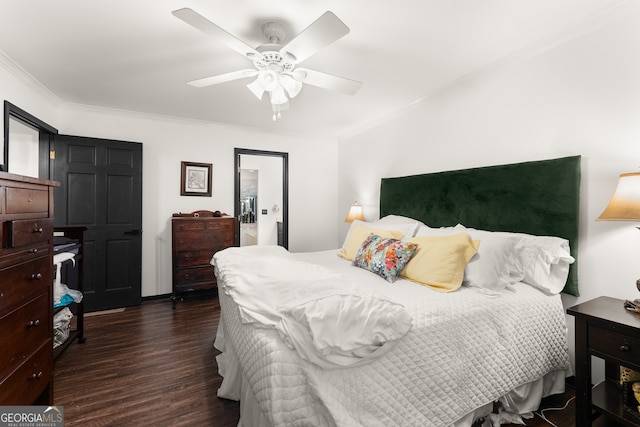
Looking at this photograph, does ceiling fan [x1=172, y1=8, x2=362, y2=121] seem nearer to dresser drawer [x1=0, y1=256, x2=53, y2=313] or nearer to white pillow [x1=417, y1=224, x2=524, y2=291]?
dresser drawer [x1=0, y1=256, x2=53, y2=313]

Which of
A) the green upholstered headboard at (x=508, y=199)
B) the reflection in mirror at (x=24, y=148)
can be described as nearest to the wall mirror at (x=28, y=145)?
the reflection in mirror at (x=24, y=148)

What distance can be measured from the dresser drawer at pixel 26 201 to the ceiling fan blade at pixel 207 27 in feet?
3.52

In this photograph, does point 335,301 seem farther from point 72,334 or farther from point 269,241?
point 269,241

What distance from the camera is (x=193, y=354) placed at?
238cm

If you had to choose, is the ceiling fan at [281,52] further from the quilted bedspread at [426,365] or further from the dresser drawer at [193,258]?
the dresser drawer at [193,258]

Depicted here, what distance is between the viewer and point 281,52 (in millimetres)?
1784

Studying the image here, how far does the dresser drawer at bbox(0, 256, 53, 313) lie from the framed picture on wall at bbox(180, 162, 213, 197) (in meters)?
2.47

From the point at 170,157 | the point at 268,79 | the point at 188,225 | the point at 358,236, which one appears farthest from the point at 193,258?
the point at 268,79

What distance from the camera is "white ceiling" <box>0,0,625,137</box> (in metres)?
1.74

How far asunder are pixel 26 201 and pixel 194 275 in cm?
242

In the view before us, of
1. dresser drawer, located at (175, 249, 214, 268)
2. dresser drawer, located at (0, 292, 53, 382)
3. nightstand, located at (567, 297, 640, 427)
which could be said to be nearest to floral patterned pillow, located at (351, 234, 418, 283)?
nightstand, located at (567, 297, 640, 427)

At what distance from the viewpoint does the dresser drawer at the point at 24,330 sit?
1.16 m

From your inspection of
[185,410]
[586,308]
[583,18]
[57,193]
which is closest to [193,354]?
[185,410]

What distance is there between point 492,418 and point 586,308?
791 mm
